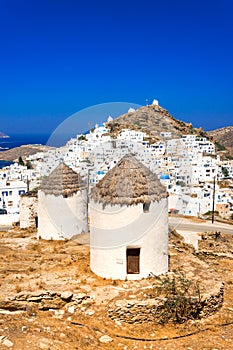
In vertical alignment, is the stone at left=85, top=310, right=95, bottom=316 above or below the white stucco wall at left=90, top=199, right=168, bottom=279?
below

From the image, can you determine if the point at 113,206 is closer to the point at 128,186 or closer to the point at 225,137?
the point at 128,186

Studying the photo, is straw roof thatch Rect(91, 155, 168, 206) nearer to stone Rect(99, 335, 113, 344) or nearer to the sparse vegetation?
the sparse vegetation

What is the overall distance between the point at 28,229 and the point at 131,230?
29.3 ft

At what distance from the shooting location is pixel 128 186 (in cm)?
900

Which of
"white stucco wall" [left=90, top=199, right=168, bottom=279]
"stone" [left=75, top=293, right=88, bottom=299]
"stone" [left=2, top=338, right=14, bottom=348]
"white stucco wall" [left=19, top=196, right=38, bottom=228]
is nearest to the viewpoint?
"stone" [left=2, top=338, right=14, bottom=348]

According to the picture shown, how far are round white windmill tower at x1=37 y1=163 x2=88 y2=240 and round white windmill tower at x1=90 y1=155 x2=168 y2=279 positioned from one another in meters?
3.74

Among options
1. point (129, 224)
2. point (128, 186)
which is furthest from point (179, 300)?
point (128, 186)

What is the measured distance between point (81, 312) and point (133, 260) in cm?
201

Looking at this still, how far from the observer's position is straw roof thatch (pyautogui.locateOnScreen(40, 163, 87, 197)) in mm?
12961

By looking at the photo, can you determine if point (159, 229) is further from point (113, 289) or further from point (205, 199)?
point (205, 199)

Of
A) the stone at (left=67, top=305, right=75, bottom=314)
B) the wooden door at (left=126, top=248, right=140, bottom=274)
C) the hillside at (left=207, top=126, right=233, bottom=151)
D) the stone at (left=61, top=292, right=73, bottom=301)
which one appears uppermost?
the hillside at (left=207, top=126, right=233, bottom=151)

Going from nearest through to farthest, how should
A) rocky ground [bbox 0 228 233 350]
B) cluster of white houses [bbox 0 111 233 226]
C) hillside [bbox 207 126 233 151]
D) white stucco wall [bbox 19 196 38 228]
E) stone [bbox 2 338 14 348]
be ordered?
stone [bbox 2 338 14 348]
rocky ground [bbox 0 228 233 350]
cluster of white houses [bbox 0 111 233 226]
white stucco wall [bbox 19 196 38 228]
hillside [bbox 207 126 233 151]

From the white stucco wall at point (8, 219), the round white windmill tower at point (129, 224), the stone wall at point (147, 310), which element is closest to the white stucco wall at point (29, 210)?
the white stucco wall at point (8, 219)

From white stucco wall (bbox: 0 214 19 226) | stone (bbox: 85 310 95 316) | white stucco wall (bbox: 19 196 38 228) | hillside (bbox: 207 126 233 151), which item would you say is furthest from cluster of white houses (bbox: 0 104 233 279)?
hillside (bbox: 207 126 233 151)
